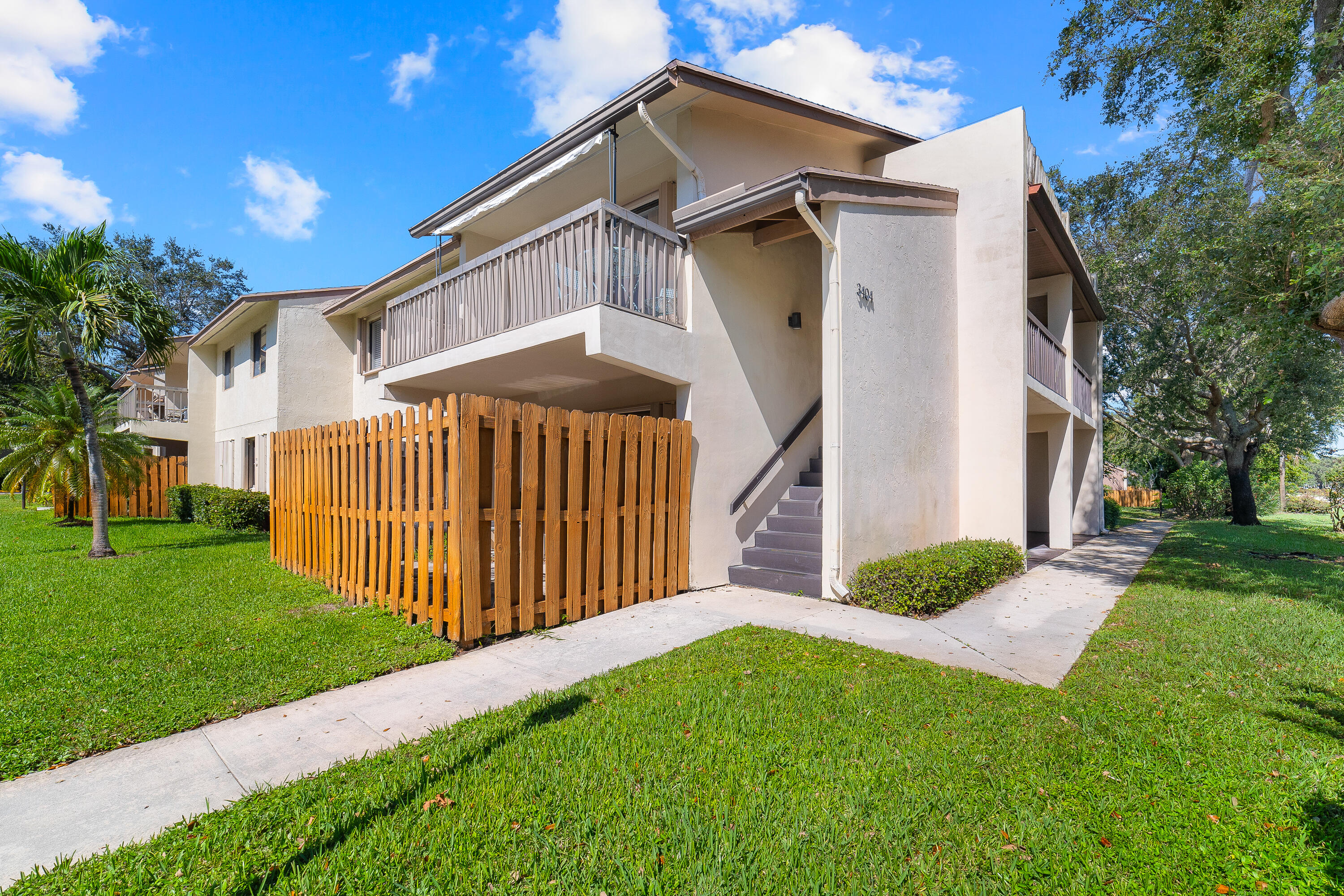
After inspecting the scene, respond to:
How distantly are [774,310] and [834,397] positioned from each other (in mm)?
2546

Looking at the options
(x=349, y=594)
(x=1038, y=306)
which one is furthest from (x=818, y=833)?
(x=1038, y=306)

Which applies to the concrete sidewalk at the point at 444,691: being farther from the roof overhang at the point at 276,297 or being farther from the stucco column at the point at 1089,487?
the roof overhang at the point at 276,297

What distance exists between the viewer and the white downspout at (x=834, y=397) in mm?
7559

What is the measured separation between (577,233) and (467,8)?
6423 mm

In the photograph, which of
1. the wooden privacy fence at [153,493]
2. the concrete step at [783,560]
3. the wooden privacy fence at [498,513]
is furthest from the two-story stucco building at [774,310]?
the wooden privacy fence at [153,493]

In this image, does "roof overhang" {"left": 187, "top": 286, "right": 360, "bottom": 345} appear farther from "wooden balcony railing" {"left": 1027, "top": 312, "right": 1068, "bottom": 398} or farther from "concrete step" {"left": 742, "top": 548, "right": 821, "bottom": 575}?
"wooden balcony railing" {"left": 1027, "top": 312, "right": 1068, "bottom": 398}

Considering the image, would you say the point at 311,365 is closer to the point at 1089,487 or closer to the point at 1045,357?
the point at 1045,357

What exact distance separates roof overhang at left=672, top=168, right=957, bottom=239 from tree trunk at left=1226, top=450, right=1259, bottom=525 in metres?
19.1

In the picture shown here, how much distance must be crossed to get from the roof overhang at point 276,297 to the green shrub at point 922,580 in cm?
1639

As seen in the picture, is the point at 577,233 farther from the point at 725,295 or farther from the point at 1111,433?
the point at 1111,433

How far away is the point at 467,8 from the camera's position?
10.8m

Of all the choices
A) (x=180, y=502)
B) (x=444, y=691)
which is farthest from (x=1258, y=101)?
(x=180, y=502)

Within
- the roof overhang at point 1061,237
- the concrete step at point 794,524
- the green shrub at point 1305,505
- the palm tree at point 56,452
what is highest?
the roof overhang at point 1061,237

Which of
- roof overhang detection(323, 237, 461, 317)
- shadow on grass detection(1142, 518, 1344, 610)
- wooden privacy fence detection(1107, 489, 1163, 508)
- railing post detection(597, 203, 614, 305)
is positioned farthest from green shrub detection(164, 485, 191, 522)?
wooden privacy fence detection(1107, 489, 1163, 508)
